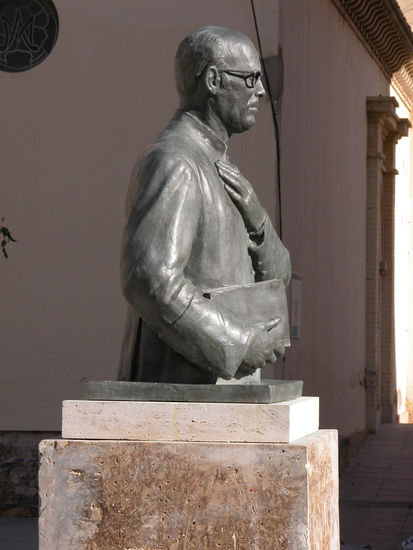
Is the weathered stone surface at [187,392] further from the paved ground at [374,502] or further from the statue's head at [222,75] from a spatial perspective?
the paved ground at [374,502]

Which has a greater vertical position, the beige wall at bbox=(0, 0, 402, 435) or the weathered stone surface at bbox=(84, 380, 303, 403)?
the beige wall at bbox=(0, 0, 402, 435)

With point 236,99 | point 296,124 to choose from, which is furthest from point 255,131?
point 236,99

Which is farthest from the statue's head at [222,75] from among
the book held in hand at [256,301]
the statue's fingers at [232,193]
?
the book held in hand at [256,301]

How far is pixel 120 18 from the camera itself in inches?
430

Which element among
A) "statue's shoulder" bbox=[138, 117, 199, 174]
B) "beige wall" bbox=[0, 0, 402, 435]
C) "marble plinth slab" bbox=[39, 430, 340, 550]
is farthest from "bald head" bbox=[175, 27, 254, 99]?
"beige wall" bbox=[0, 0, 402, 435]

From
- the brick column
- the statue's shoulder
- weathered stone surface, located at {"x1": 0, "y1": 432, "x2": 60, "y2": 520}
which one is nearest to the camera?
the statue's shoulder

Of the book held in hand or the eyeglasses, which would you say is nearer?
the book held in hand

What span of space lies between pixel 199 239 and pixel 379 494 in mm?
8335

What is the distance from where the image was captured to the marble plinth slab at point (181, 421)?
4.24 m

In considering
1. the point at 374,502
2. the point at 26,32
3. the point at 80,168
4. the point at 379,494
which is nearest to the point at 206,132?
the point at 80,168

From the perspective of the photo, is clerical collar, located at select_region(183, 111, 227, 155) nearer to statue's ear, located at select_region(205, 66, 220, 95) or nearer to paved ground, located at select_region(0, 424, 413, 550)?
statue's ear, located at select_region(205, 66, 220, 95)

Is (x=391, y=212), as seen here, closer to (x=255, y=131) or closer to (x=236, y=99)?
(x=255, y=131)

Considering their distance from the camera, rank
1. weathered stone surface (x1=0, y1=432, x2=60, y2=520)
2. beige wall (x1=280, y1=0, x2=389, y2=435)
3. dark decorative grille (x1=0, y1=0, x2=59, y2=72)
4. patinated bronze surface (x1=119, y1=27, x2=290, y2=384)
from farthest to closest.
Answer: beige wall (x1=280, y1=0, x2=389, y2=435) → dark decorative grille (x1=0, y1=0, x2=59, y2=72) → weathered stone surface (x1=0, y1=432, x2=60, y2=520) → patinated bronze surface (x1=119, y1=27, x2=290, y2=384)

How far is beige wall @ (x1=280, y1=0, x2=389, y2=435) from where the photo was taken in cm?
1198
